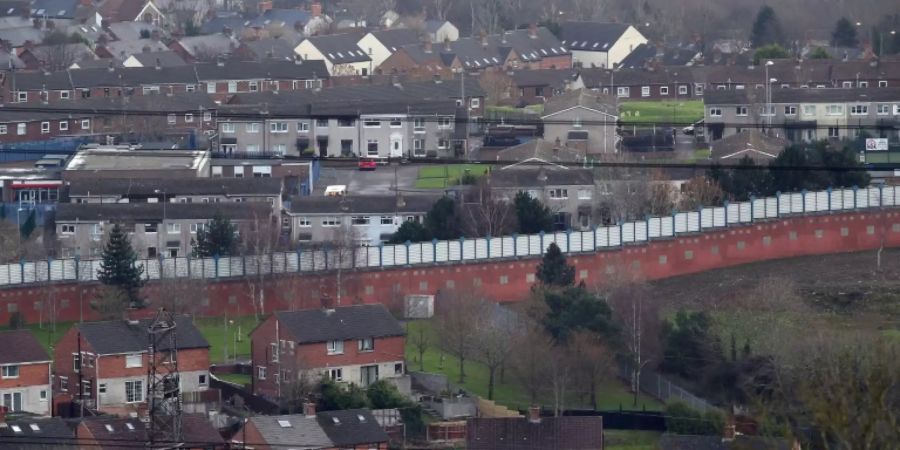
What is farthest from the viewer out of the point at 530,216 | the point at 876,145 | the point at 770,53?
the point at 770,53

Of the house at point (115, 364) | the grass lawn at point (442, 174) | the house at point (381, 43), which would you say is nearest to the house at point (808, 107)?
the grass lawn at point (442, 174)

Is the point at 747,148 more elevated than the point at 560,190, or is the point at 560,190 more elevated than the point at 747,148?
the point at 747,148

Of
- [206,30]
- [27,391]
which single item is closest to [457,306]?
[27,391]

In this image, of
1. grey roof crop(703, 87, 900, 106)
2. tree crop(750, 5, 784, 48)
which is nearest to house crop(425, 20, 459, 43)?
tree crop(750, 5, 784, 48)

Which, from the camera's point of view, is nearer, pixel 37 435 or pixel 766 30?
pixel 37 435

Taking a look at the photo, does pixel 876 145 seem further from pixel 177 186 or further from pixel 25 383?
pixel 25 383

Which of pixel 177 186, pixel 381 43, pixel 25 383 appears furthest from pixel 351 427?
pixel 381 43
